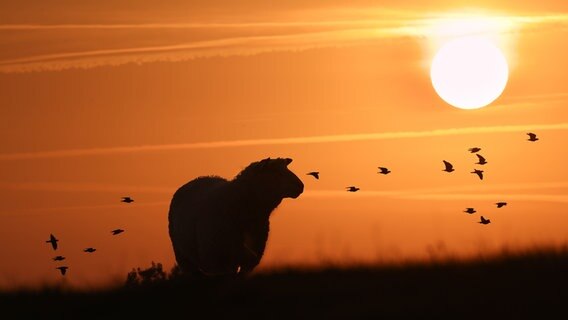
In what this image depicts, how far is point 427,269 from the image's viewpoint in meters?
19.2

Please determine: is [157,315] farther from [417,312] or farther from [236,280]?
[417,312]

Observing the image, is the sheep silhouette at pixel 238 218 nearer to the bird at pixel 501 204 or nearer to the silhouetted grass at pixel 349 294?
the silhouetted grass at pixel 349 294

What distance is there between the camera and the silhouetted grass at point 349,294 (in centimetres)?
1597

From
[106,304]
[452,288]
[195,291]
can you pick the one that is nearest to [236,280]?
[195,291]

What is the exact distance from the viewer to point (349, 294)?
17438 mm

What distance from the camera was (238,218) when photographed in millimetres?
20984

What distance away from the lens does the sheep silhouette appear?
20.8 m

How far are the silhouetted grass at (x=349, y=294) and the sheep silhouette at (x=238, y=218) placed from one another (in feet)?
2.38

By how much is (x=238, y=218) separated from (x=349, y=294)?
3951 millimetres

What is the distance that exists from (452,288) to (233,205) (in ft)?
16.4

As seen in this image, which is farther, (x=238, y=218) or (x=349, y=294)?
(x=238, y=218)

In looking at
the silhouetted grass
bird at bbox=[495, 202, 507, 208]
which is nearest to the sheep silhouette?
the silhouetted grass

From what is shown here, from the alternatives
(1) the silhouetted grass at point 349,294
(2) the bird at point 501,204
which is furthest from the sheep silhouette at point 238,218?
(2) the bird at point 501,204

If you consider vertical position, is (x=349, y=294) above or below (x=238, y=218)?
below
